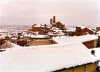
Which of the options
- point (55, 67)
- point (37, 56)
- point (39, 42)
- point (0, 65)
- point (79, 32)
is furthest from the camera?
point (79, 32)

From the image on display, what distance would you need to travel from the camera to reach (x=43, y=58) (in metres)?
17.9

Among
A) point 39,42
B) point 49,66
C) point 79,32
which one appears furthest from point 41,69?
point 79,32

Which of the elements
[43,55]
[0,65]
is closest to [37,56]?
[43,55]

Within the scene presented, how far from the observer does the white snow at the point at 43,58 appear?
637 inches

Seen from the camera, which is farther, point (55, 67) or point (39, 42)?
point (39, 42)

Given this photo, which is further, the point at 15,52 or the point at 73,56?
the point at 73,56

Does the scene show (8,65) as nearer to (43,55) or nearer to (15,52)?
(15,52)

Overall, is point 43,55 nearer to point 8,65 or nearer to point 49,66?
point 49,66

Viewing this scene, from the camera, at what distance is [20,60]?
16844 mm

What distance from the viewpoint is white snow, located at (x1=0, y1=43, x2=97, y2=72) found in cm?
1618

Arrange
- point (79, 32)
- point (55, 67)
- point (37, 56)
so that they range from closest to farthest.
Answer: point (55, 67) → point (37, 56) → point (79, 32)

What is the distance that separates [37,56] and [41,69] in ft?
6.16

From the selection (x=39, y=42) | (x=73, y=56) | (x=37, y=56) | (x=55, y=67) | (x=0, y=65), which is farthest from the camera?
(x=39, y=42)

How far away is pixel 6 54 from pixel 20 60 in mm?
1338
